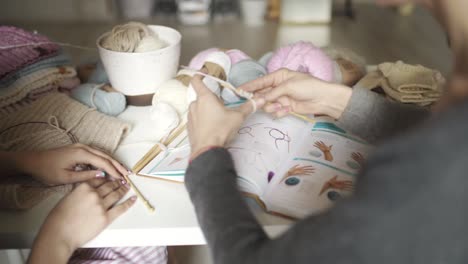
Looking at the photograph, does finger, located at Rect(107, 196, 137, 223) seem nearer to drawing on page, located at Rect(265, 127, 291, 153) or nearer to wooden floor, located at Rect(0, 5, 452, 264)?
drawing on page, located at Rect(265, 127, 291, 153)

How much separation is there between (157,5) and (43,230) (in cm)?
285

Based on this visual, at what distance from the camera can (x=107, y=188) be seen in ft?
2.38

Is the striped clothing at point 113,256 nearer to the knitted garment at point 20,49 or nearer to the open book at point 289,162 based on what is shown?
the open book at point 289,162

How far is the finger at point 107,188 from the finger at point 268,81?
315mm

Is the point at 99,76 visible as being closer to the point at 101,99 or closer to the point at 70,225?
the point at 101,99

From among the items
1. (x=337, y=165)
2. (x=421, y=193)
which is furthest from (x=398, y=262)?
(x=337, y=165)

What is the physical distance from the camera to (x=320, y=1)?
3.12 m

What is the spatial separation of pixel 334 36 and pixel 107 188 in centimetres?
246

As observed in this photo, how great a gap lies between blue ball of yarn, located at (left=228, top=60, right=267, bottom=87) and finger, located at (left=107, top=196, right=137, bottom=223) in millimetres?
405

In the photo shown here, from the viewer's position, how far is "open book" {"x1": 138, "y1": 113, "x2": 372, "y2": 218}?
27.7 inches

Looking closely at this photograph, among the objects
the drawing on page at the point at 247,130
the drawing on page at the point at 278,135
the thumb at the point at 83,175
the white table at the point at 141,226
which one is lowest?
the white table at the point at 141,226

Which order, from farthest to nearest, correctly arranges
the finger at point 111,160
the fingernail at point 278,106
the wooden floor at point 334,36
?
1. the wooden floor at point 334,36
2. the fingernail at point 278,106
3. the finger at point 111,160

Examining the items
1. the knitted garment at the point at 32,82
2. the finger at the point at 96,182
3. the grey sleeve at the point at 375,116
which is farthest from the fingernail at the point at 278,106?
A: the knitted garment at the point at 32,82

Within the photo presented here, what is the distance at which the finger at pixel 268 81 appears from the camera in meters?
0.92
